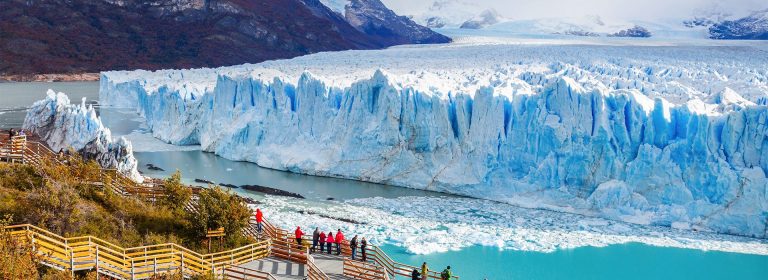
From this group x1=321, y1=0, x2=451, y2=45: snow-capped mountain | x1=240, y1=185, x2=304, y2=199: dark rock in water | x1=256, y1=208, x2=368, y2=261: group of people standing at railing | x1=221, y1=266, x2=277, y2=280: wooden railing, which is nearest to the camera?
x1=221, y1=266, x2=277, y2=280: wooden railing

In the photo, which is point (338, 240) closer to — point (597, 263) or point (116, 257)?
point (116, 257)

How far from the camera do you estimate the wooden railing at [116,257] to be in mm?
8273

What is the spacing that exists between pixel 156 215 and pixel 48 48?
198 feet

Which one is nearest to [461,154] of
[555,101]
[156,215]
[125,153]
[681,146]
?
[555,101]

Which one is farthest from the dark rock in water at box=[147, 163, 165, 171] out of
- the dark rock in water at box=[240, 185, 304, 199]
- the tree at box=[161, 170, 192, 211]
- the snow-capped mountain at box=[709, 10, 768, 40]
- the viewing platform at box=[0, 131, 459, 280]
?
the snow-capped mountain at box=[709, 10, 768, 40]

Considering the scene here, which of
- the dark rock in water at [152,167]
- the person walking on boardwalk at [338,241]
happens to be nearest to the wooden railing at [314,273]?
the person walking on boardwalk at [338,241]

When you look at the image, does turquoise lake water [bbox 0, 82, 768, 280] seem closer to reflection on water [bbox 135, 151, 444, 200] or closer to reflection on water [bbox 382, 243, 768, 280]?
reflection on water [bbox 382, 243, 768, 280]

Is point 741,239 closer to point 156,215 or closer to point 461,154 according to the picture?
point 461,154

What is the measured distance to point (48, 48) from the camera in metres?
64.2

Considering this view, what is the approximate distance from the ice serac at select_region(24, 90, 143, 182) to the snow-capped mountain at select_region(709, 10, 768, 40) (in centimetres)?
5918

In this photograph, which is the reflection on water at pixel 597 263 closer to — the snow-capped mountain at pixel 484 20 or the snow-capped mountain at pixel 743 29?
the snow-capped mountain at pixel 743 29

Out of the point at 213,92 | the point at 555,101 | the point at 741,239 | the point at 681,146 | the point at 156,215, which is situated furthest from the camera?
the point at 213,92

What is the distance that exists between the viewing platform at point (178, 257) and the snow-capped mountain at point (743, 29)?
2488 inches

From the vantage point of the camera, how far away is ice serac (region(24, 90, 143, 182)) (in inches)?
680
